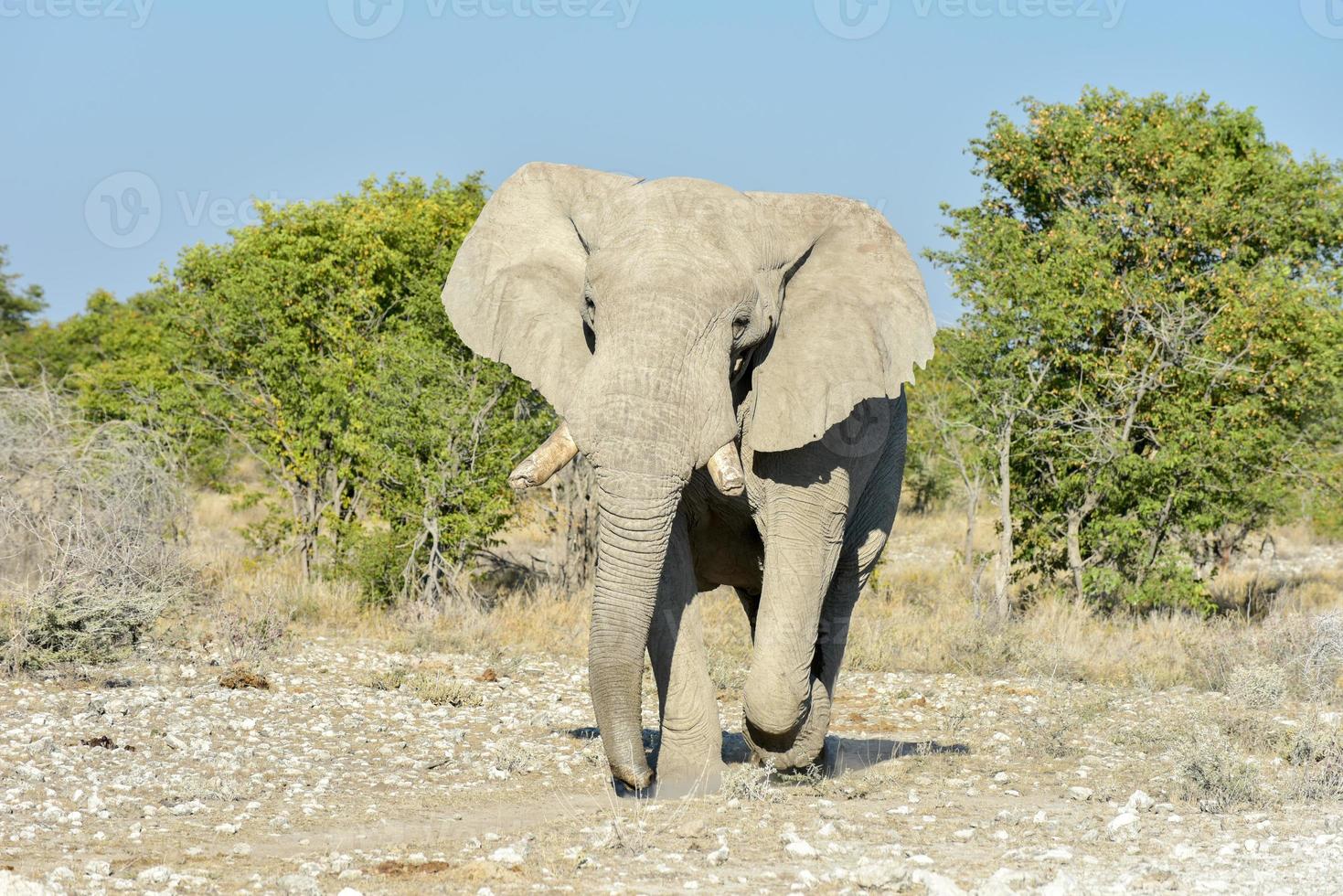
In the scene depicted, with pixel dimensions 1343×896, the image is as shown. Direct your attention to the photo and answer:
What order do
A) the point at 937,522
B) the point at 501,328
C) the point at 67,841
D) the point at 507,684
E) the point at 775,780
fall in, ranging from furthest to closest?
the point at 937,522 → the point at 507,684 → the point at 775,780 → the point at 501,328 → the point at 67,841

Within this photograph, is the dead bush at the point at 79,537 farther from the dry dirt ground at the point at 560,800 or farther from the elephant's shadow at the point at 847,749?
the elephant's shadow at the point at 847,749

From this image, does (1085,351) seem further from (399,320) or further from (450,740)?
(450,740)

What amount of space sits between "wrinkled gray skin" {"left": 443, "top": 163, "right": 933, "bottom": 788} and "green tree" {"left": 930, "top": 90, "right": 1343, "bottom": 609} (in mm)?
8872

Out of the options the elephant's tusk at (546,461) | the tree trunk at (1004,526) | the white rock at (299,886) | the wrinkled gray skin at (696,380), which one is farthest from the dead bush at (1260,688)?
the white rock at (299,886)

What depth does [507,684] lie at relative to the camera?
445 inches

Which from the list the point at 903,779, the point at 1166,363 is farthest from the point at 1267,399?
the point at 903,779

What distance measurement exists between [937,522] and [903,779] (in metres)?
24.4

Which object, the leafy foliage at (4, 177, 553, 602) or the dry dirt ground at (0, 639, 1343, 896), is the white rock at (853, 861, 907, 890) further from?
the leafy foliage at (4, 177, 553, 602)

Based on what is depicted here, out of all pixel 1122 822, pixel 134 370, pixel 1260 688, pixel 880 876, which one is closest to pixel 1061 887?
pixel 880 876

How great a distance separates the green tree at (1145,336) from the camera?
15.8 m

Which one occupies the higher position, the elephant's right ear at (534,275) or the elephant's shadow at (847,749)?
the elephant's right ear at (534,275)

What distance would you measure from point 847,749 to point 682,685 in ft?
7.48

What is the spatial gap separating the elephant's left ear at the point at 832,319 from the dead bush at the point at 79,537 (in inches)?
236

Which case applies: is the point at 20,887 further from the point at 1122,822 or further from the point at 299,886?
the point at 1122,822
